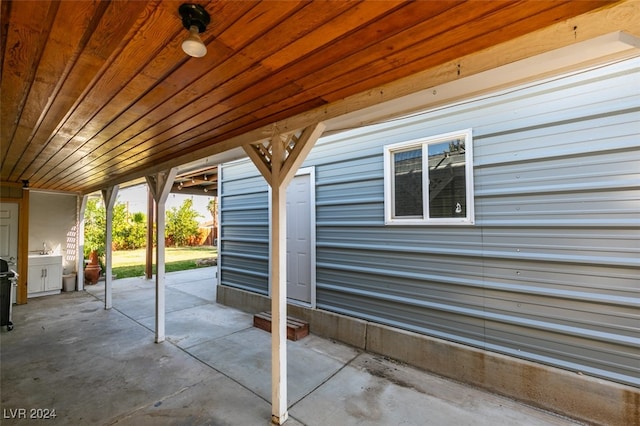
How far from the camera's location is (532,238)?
8.31 ft

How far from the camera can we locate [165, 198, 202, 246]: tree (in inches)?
604

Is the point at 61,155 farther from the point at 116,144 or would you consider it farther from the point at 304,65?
the point at 304,65

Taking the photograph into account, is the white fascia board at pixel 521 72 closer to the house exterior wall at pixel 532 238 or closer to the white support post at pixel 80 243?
the house exterior wall at pixel 532 238

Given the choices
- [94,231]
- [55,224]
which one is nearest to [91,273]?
[55,224]

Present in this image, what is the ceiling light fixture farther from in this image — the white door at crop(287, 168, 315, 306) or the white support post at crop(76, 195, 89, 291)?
the white support post at crop(76, 195, 89, 291)

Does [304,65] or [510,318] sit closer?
[304,65]

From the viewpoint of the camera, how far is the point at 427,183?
3176mm

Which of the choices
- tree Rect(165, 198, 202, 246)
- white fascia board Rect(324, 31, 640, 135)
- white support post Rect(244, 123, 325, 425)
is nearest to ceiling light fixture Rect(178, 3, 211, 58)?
white fascia board Rect(324, 31, 640, 135)

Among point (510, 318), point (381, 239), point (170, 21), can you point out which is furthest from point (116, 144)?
point (510, 318)

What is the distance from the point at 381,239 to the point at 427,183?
0.88m

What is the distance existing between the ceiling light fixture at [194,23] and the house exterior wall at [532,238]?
2664 mm

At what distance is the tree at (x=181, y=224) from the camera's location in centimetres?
1534

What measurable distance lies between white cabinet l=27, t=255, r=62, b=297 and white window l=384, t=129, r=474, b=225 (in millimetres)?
7781

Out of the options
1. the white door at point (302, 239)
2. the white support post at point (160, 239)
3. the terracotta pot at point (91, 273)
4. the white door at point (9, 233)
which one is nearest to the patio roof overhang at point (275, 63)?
the white support post at point (160, 239)
